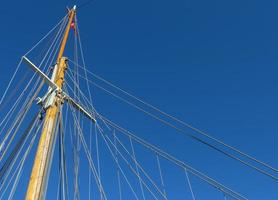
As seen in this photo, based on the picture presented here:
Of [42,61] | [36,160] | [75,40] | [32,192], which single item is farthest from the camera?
[75,40]

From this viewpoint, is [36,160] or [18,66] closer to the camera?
[36,160]

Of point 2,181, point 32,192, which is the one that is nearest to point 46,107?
point 2,181

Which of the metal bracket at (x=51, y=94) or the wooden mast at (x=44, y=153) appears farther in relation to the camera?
the metal bracket at (x=51, y=94)

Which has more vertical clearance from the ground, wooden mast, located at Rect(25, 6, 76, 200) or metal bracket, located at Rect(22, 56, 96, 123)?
metal bracket, located at Rect(22, 56, 96, 123)

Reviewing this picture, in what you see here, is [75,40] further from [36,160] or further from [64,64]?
[36,160]

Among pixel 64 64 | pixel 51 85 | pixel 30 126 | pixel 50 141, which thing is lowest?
pixel 50 141

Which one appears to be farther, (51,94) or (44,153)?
(51,94)

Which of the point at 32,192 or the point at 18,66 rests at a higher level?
the point at 18,66

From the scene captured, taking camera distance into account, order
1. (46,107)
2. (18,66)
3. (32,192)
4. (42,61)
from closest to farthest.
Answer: (32,192) → (46,107) → (18,66) → (42,61)

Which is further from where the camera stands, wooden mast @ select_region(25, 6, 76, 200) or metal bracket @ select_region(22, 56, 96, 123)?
metal bracket @ select_region(22, 56, 96, 123)

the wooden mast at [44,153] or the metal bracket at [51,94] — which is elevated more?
Answer: the metal bracket at [51,94]

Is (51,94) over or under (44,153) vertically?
over

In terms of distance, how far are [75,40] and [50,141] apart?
8.14m

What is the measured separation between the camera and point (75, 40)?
20422 mm
